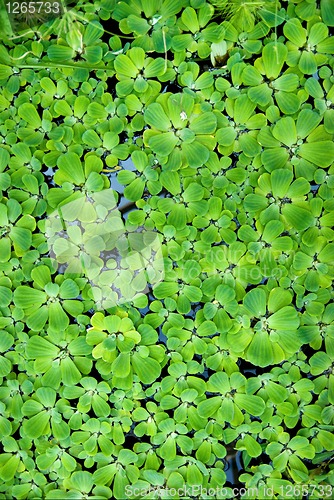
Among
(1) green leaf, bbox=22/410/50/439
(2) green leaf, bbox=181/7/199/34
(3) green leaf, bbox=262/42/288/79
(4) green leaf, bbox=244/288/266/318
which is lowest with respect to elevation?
(1) green leaf, bbox=22/410/50/439

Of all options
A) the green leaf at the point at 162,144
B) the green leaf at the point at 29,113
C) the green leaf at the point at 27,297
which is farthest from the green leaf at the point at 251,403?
the green leaf at the point at 29,113

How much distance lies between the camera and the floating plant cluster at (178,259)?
134cm

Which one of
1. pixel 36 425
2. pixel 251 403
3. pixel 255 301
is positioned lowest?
pixel 36 425

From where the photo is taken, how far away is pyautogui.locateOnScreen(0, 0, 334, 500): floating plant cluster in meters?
1.34

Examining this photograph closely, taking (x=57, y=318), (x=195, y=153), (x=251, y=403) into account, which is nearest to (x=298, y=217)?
(x=195, y=153)

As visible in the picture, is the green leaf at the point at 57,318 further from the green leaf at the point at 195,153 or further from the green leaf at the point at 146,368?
the green leaf at the point at 195,153

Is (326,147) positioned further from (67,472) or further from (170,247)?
(67,472)

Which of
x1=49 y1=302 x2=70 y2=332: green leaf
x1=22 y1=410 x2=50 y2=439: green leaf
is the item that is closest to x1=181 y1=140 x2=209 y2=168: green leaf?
x1=49 y1=302 x2=70 y2=332: green leaf

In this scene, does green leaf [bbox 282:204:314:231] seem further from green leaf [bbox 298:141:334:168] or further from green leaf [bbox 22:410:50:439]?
green leaf [bbox 22:410:50:439]

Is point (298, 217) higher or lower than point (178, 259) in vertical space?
higher

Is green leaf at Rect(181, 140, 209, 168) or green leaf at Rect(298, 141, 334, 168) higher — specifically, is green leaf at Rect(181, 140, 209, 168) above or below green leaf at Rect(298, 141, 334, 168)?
below

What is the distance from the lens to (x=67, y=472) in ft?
4.57

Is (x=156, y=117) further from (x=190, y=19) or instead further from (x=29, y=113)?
(x=29, y=113)

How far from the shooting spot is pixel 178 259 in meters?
1.35
